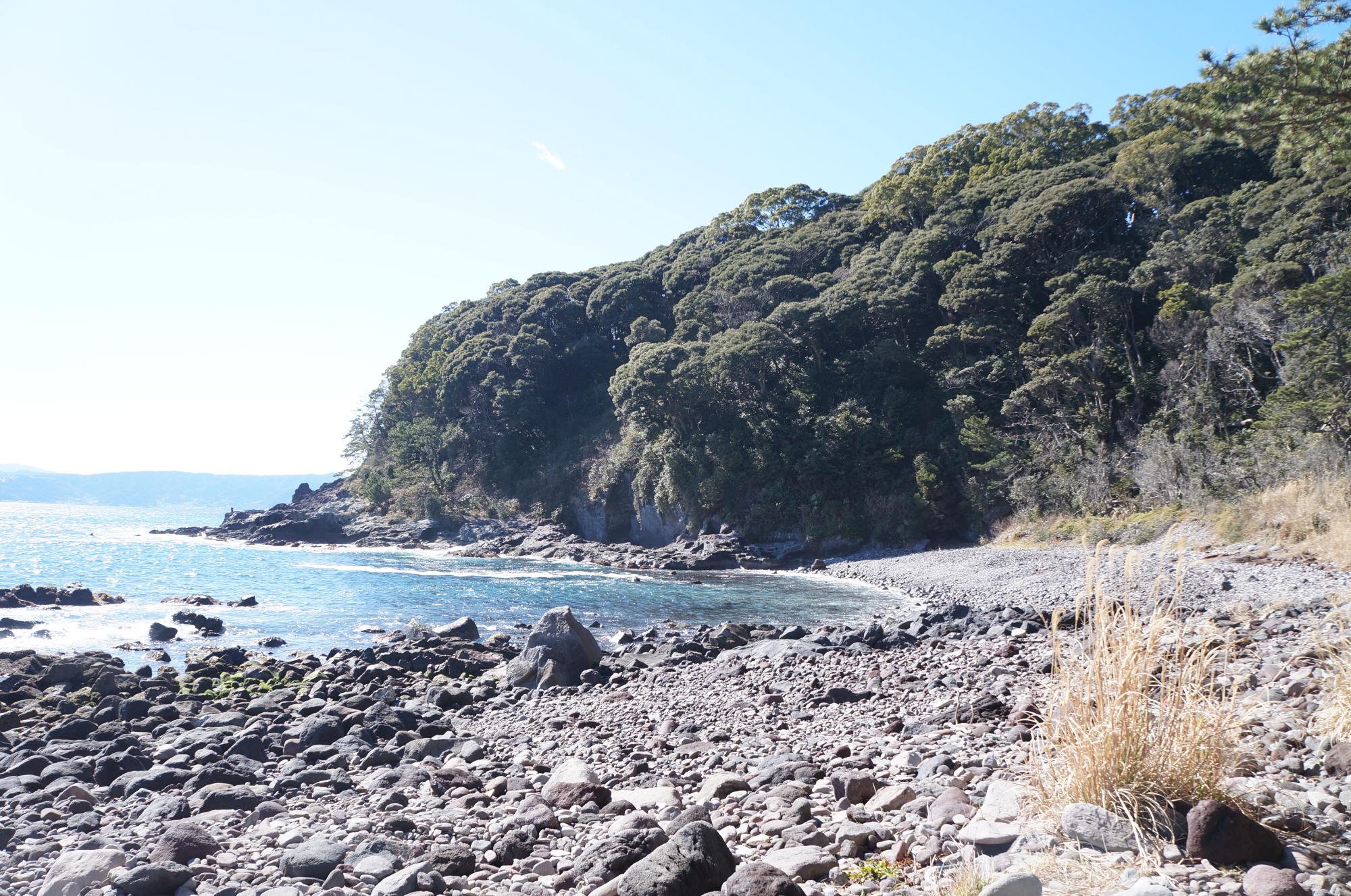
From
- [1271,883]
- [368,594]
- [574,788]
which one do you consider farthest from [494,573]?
[1271,883]

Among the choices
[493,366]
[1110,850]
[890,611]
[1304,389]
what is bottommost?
[890,611]

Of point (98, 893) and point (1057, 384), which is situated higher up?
point (1057, 384)

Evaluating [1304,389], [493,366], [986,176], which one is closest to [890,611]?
[1304,389]

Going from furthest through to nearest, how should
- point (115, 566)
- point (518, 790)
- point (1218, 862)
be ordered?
1. point (115, 566)
2. point (518, 790)
3. point (1218, 862)

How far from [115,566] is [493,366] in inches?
1141

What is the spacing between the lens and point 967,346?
38500 mm

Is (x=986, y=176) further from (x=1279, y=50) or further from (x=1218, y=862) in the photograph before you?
(x=1218, y=862)

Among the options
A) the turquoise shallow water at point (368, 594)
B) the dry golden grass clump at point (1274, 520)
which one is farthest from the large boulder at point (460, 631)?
the dry golden grass clump at point (1274, 520)

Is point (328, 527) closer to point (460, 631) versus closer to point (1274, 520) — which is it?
point (460, 631)

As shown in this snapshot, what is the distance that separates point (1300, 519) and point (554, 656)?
1583 centimetres

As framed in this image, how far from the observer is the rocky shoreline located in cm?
377

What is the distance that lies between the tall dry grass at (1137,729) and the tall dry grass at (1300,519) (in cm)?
1336

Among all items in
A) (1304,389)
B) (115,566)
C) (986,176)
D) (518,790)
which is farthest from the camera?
(986,176)

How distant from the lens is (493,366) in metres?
61.7
